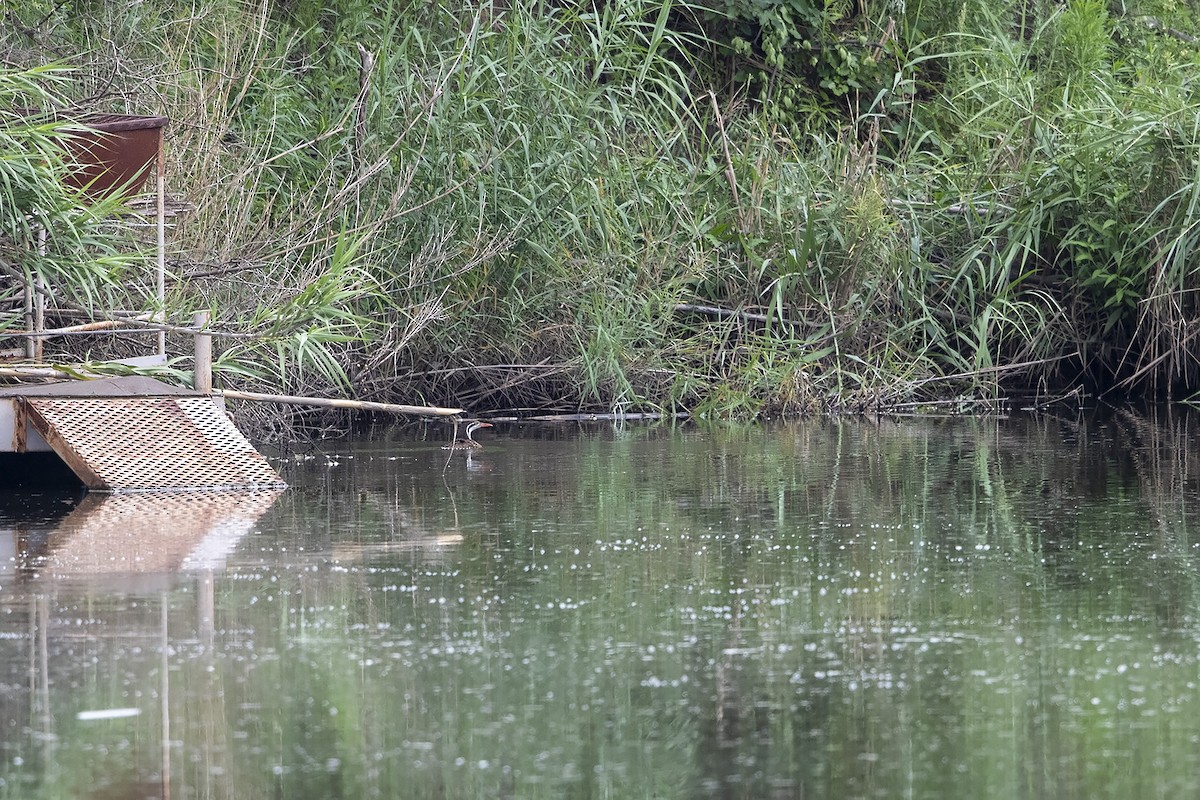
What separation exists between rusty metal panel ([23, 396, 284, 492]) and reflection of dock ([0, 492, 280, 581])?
0.52ft

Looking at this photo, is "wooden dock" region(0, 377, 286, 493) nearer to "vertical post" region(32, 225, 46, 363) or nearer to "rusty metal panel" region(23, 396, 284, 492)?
"rusty metal panel" region(23, 396, 284, 492)

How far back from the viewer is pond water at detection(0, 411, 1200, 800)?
148 inches

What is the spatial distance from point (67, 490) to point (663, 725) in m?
5.17

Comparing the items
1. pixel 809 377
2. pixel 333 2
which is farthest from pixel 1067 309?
pixel 333 2

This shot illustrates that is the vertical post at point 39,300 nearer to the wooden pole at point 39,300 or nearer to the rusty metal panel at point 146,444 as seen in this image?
the wooden pole at point 39,300

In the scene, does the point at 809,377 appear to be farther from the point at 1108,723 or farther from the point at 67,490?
the point at 1108,723

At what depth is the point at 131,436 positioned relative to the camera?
8477mm

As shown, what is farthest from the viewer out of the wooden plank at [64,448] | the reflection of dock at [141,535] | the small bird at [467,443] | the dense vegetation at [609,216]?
the dense vegetation at [609,216]

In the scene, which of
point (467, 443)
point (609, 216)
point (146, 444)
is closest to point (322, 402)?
point (146, 444)

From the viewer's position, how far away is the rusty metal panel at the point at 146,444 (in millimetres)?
8242

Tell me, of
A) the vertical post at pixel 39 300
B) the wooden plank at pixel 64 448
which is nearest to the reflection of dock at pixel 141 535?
the wooden plank at pixel 64 448

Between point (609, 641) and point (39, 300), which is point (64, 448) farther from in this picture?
point (609, 641)

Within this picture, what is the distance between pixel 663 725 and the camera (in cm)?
405

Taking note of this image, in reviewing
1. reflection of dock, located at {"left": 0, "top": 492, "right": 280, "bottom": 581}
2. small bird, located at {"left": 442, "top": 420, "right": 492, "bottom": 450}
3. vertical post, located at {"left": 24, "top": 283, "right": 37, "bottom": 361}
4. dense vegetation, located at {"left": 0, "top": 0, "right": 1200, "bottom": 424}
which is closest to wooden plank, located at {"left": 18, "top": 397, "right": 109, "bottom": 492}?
reflection of dock, located at {"left": 0, "top": 492, "right": 280, "bottom": 581}
